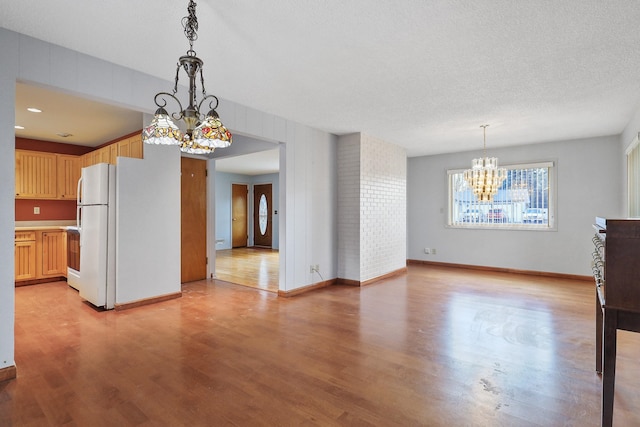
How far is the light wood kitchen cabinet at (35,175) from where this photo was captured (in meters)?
5.34

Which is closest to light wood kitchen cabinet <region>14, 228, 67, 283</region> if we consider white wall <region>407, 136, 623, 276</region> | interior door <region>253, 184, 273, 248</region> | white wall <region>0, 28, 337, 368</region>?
white wall <region>0, 28, 337, 368</region>

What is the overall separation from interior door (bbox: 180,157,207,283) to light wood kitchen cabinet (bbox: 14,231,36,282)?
2345mm

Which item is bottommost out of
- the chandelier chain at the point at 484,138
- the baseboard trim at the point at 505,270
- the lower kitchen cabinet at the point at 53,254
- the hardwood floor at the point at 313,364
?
the hardwood floor at the point at 313,364

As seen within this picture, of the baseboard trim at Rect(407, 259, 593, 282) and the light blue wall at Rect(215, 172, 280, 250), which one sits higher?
the light blue wall at Rect(215, 172, 280, 250)

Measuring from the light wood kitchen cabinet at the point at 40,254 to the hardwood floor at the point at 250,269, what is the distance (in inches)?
103

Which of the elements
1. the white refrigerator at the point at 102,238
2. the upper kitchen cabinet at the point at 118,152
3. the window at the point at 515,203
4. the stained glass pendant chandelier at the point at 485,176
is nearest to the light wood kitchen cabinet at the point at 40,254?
the upper kitchen cabinet at the point at 118,152

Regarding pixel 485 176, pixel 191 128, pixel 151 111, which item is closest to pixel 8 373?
pixel 191 128

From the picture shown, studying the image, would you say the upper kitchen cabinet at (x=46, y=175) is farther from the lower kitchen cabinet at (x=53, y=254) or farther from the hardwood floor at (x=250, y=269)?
the hardwood floor at (x=250, y=269)

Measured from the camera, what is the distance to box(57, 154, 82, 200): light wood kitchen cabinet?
5816mm

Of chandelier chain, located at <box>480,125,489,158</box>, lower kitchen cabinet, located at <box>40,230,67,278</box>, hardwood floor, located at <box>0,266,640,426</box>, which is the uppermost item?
chandelier chain, located at <box>480,125,489,158</box>

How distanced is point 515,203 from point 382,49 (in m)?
5.19

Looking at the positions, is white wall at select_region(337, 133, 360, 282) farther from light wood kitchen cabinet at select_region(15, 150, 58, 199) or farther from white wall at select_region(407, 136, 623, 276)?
light wood kitchen cabinet at select_region(15, 150, 58, 199)

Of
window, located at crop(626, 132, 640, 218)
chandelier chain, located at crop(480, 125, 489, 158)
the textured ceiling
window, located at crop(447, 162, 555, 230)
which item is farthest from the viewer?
window, located at crop(447, 162, 555, 230)

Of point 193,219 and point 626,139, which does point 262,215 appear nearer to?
point 193,219
